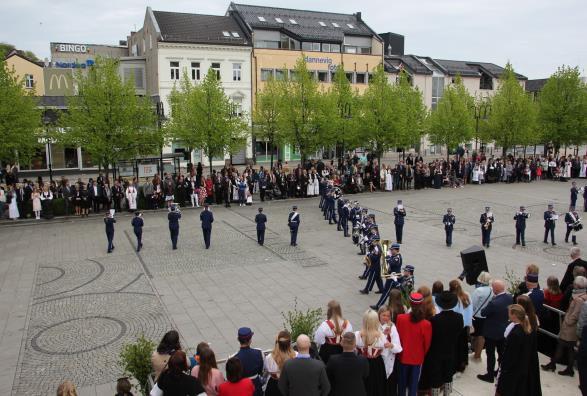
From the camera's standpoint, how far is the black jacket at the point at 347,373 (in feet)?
20.5

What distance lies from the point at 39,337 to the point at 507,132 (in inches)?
1497

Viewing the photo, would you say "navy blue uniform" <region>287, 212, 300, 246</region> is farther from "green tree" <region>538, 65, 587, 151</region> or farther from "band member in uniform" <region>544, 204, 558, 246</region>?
"green tree" <region>538, 65, 587, 151</region>

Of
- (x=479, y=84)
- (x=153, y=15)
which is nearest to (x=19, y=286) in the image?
(x=153, y=15)

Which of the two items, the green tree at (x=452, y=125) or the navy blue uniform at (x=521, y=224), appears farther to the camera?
the green tree at (x=452, y=125)

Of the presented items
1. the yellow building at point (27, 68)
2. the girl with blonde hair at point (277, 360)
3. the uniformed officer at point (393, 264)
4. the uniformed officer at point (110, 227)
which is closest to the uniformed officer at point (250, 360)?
the girl with blonde hair at point (277, 360)

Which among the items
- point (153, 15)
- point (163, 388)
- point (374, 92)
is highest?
point (153, 15)

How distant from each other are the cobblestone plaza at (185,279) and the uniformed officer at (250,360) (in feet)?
11.8

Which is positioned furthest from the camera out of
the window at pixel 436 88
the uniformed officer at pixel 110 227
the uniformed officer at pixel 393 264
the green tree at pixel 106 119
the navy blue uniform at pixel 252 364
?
the window at pixel 436 88

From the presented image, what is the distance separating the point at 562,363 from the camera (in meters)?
9.16

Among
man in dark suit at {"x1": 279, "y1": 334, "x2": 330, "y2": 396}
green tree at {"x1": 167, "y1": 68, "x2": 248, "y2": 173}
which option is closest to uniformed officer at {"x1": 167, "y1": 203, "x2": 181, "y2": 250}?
green tree at {"x1": 167, "y1": 68, "x2": 248, "y2": 173}

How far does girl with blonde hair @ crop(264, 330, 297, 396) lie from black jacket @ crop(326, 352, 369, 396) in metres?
0.57

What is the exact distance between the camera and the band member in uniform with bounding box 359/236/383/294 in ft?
44.8

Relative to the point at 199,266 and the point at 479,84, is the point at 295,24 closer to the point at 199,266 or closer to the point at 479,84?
the point at 479,84

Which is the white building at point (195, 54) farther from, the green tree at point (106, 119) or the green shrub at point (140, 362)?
the green shrub at point (140, 362)
